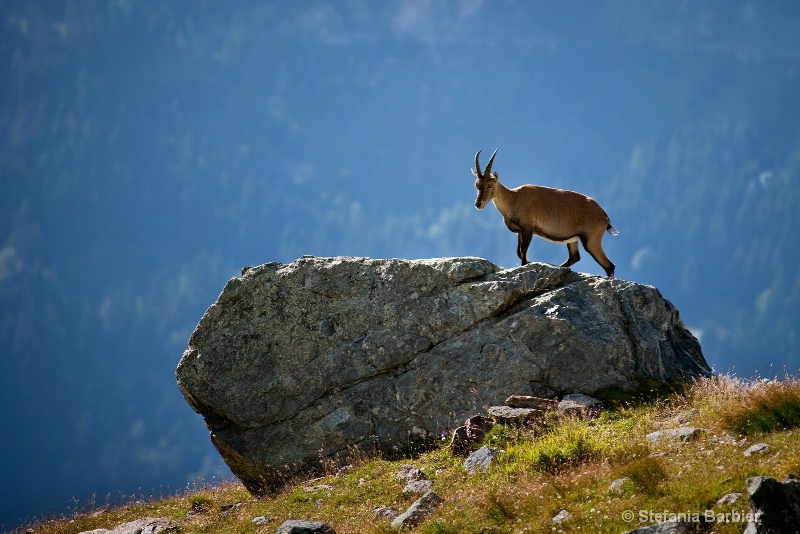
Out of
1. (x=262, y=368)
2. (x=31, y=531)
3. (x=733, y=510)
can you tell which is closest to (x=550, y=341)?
(x=262, y=368)

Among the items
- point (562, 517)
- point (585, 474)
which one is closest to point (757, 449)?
point (585, 474)

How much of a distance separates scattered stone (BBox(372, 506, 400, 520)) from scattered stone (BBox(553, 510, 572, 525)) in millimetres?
3220

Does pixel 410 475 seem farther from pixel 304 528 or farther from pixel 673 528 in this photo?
pixel 673 528

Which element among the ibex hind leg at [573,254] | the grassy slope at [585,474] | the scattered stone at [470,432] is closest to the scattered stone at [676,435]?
the grassy slope at [585,474]

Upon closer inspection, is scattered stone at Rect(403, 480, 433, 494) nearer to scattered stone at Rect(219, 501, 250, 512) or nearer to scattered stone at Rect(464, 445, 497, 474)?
scattered stone at Rect(464, 445, 497, 474)

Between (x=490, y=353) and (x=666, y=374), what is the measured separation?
4.16 meters

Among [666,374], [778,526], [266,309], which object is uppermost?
[266,309]

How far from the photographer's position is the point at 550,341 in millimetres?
16812

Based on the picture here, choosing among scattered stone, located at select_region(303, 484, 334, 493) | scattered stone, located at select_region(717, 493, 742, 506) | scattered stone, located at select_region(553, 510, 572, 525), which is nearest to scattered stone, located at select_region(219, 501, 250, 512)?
scattered stone, located at select_region(303, 484, 334, 493)

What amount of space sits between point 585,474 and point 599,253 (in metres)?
11.4

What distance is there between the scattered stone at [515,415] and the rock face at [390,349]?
55.3 inches

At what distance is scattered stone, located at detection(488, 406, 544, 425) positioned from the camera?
47.2ft

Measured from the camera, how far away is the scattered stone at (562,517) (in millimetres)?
9612

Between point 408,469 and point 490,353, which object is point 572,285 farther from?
point 408,469
